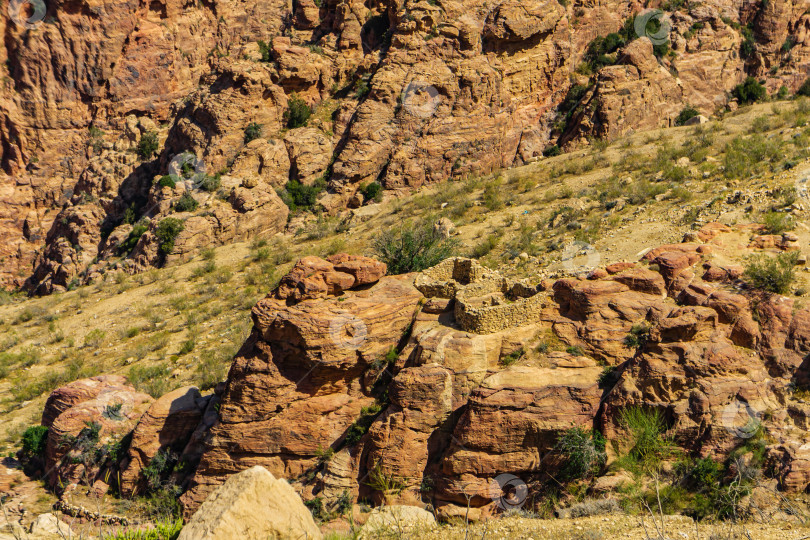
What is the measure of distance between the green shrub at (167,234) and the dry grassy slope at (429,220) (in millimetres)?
1146

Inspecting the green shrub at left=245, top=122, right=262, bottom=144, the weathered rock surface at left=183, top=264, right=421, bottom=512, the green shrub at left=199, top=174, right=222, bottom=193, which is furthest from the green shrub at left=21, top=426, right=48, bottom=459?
the green shrub at left=245, top=122, right=262, bottom=144

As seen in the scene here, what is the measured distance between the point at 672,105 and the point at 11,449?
103ft

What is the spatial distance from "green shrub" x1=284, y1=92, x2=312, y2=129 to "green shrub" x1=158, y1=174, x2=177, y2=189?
6.08m

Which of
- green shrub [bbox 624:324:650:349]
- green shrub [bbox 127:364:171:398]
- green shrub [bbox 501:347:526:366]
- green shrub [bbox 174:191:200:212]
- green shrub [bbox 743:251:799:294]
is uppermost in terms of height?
green shrub [bbox 743:251:799:294]

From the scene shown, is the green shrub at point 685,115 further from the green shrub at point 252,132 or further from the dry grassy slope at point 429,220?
the green shrub at point 252,132

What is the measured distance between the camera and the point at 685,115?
33000 millimetres

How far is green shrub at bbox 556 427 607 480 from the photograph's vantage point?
34.7ft

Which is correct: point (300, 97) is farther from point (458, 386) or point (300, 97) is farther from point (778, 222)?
point (458, 386)

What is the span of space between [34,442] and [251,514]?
1015 centimetres

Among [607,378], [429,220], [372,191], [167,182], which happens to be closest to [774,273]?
[607,378]

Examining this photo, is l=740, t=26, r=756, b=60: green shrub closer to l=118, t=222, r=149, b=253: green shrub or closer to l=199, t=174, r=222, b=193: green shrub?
l=199, t=174, r=222, b=193: green shrub

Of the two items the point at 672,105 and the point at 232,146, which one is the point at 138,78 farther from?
Result: the point at 672,105

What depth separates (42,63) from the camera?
123ft

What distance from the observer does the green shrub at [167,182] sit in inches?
1198
